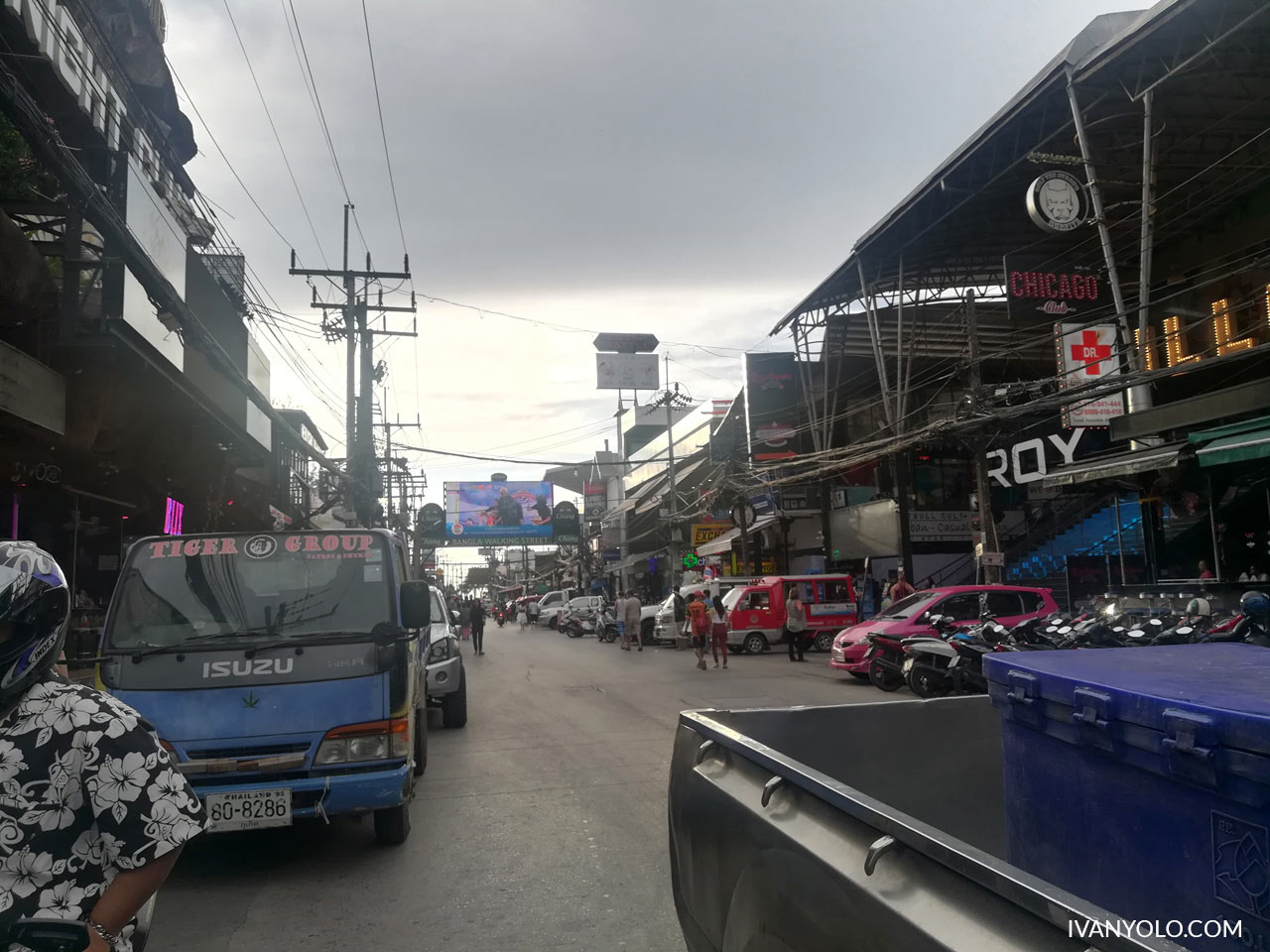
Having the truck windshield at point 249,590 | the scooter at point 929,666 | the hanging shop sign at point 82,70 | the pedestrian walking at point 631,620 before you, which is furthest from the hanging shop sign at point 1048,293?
the truck windshield at point 249,590

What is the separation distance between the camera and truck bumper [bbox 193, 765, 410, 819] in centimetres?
547

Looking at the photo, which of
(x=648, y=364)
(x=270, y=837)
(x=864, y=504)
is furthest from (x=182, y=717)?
(x=648, y=364)

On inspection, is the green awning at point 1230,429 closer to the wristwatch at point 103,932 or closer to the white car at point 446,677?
the white car at point 446,677

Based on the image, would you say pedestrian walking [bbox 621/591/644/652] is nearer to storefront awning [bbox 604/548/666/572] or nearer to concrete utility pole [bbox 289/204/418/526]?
concrete utility pole [bbox 289/204/418/526]

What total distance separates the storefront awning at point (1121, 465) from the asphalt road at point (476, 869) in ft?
33.3

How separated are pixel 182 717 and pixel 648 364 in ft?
199

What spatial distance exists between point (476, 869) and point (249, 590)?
2.36 m

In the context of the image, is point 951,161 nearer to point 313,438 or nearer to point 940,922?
point 940,922

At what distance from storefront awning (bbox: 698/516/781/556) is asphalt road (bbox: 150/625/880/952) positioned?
2639 centimetres

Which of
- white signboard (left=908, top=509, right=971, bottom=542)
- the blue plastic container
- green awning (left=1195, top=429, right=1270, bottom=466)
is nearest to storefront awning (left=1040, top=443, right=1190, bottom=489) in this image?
green awning (left=1195, top=429, right=1270, bottom=466)

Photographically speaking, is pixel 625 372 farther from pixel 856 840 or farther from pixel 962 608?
pixel 856 840

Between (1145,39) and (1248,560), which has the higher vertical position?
(1145,39)

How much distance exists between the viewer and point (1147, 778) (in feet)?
6.82

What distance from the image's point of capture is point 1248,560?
18047 mm
